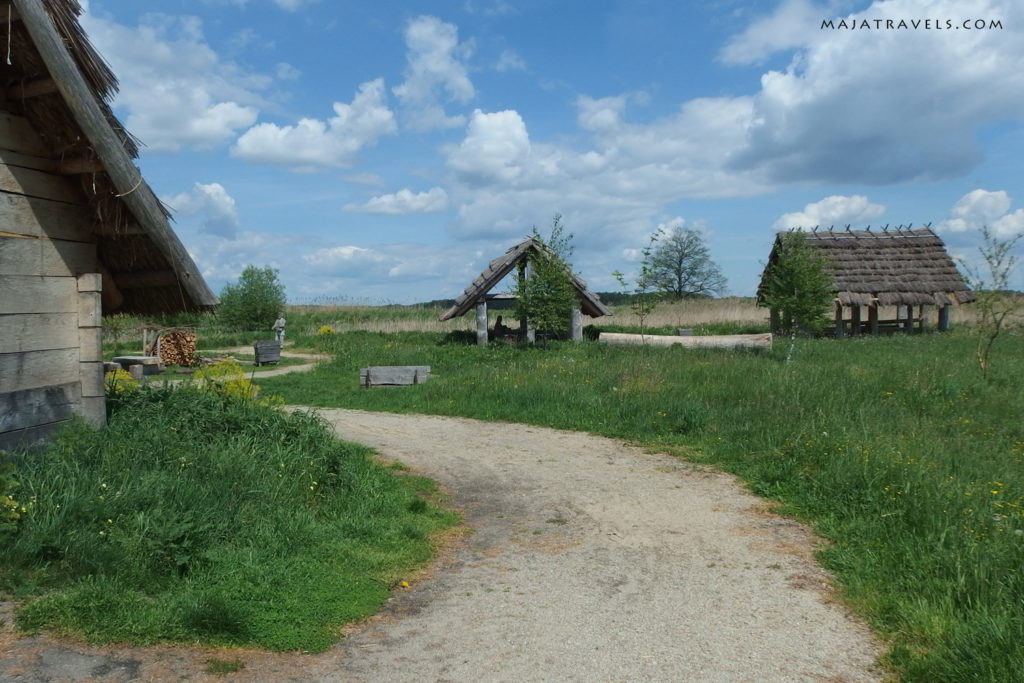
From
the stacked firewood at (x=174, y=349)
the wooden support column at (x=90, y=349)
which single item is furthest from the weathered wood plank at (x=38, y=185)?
the stacked firewood at (x=174, y=349)

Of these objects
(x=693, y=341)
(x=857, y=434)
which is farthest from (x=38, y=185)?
(x=693, y=341)

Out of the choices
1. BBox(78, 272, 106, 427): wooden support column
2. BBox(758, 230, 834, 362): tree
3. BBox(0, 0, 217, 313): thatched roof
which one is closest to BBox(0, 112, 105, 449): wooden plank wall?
BBox(78, 272, 106, 427): wooden support column

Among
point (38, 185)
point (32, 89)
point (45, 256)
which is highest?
point (32, 89)

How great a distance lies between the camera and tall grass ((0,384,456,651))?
4266 mm

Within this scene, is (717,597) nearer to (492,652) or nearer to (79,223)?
(492,652)

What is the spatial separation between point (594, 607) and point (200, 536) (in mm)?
2827

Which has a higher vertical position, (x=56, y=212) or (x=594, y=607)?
(x=56, y=212)

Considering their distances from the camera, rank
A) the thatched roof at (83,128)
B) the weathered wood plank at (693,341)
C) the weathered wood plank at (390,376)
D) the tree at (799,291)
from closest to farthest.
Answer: the thatched roof at (83,128)
the weathered wood plank at (390,376)
the tree at (799,291)
the weathered wood plank at (693,341)

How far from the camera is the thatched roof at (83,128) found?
589 cm

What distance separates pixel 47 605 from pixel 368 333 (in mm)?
24933

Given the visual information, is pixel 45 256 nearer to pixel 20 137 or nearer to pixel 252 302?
pixel 20 137

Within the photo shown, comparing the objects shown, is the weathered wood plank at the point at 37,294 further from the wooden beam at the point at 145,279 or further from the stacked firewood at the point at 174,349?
the stacked firewood at the point at 174,349

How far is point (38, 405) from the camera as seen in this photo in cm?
625

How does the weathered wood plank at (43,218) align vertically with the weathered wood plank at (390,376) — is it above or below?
above
